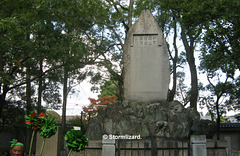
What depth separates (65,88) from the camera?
1878 cm

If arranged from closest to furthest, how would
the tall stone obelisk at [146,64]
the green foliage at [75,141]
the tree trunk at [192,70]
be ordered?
1. the green foliage at [75,141]
2. the tall stone obelisk at [146,64]
3. the tree trunk at [192,70]

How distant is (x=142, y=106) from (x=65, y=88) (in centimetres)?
1234

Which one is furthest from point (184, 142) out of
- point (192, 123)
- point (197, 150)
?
point (192, 123)

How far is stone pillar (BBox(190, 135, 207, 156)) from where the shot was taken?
5.67 meters

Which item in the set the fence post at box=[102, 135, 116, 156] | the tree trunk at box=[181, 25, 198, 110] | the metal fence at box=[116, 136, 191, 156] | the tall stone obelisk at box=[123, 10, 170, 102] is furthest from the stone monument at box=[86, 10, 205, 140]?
the tree trunk at box=[181, 25, 198, 110]

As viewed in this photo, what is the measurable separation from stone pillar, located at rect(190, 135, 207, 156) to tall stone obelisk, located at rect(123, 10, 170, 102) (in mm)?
2233

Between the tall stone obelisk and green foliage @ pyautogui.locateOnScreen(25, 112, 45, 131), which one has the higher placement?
the tall stone obelisk

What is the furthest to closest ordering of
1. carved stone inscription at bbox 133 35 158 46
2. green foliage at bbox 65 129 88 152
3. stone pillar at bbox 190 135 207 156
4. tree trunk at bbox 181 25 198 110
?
1. tree trunk at bbox 181 25 198 110
2. carved stone inscription at bbox 133 35 158 46
3. stone pillar at bbox 190 135 207 156
4. green foliage at bbox 65 129 88 152

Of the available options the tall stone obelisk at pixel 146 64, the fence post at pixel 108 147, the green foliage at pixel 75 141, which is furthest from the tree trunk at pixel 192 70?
the green foliage at pixel 75 141

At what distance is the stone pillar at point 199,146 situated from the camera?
18.6ft

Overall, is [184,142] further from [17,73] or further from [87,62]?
[17,73]

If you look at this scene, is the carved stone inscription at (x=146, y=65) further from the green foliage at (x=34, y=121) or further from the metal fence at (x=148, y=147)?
the green foliage at (x=34, y=121)

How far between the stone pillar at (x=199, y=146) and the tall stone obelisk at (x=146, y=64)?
2233 mm

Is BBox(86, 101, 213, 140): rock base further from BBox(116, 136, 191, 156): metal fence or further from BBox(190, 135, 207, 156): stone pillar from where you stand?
BBox(190, 135, 207, 156): stone pillar
